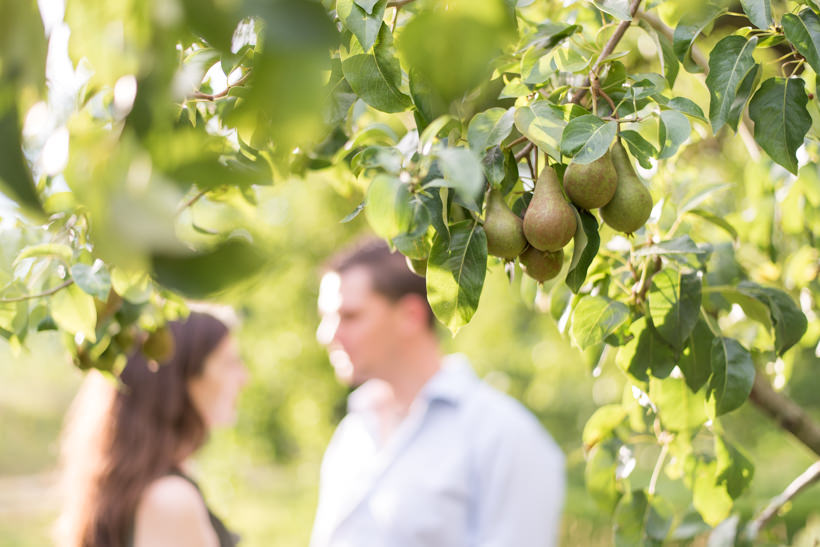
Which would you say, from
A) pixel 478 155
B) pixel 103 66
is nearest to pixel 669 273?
pixel 478 155

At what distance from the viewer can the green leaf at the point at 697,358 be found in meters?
0.87

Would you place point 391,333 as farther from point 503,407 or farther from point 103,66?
point 103,66

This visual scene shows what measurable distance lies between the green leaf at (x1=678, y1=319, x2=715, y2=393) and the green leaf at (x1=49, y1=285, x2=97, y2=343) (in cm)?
73

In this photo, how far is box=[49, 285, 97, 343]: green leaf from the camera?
857 millimetres

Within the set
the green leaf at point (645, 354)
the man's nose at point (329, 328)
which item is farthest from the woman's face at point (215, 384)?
the green leaf at point (645, 354)

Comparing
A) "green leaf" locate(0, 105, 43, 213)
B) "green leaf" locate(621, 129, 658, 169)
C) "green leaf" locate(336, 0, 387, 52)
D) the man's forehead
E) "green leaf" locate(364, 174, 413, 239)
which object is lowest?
the man's forehead

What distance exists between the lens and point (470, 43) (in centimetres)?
26

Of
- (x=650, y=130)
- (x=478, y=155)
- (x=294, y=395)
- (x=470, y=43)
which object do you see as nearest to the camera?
(x=470, y=43)

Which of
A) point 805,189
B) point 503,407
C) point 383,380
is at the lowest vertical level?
point 383,380

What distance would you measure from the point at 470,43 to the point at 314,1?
63 mm

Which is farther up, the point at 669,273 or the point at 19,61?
the point at 19,61

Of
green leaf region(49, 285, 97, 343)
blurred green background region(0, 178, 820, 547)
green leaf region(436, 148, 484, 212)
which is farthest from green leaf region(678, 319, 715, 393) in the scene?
blurred green background region(0, 178, 820, 547)

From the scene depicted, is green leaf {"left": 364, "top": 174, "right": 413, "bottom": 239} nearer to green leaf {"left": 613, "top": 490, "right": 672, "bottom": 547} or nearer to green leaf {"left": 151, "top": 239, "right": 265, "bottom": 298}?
green leaf {"left": 151, "top": 239, "right": 265, "bottom": 298}

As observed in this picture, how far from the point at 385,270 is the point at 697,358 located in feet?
6.15
